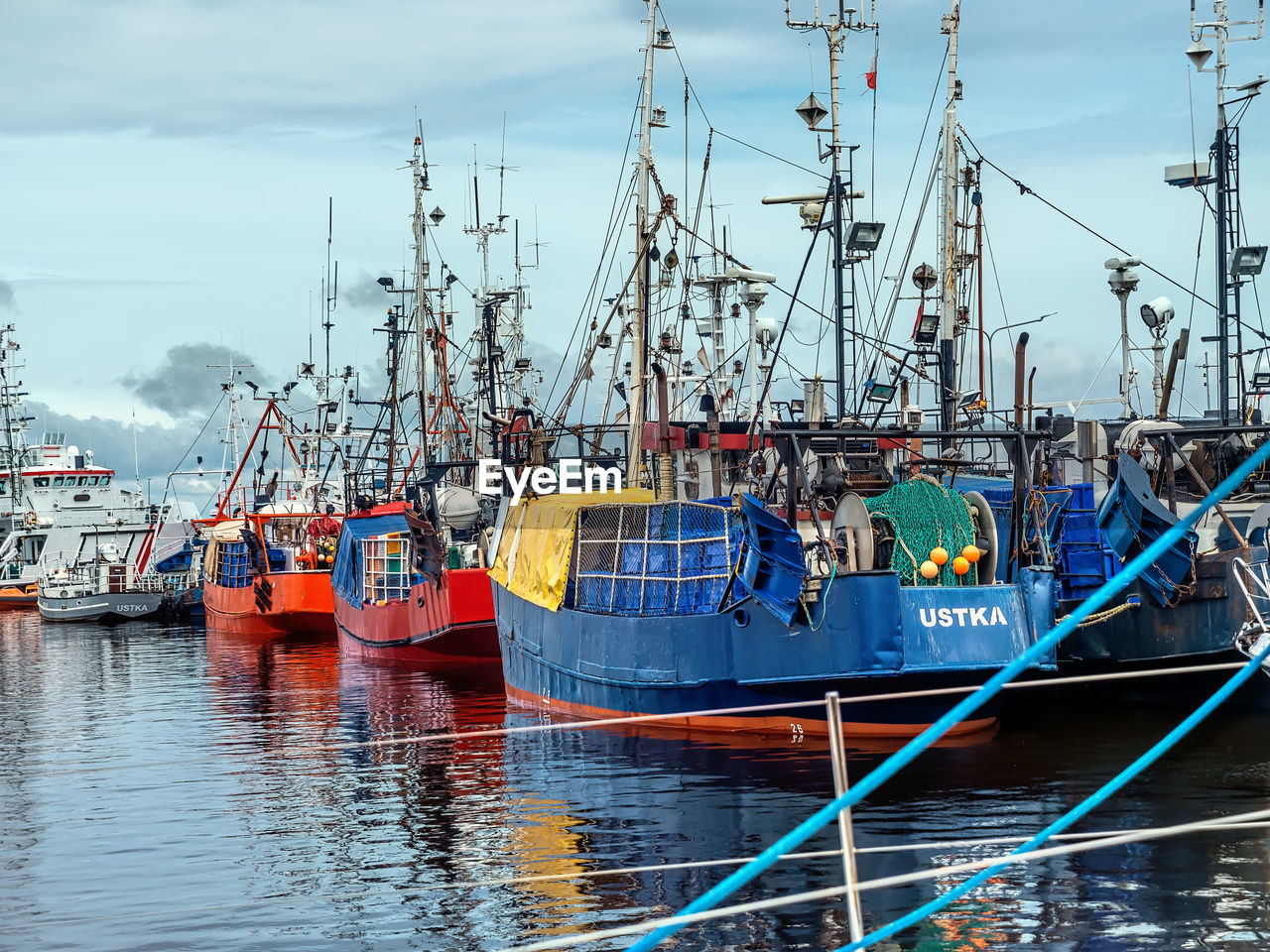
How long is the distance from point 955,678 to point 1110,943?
26.1ft

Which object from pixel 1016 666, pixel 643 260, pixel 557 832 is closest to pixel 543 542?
pixel 643 260

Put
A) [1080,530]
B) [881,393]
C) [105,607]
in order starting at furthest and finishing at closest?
[105,607] → [881,393] → [1080,530]

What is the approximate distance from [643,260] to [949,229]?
30.4 ft

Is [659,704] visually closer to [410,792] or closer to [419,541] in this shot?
[410,792]

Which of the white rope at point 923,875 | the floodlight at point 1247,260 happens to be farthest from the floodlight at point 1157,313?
the white rope at point 923,875

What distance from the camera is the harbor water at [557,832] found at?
11.8 meters

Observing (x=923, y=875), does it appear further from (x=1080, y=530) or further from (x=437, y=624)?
(x=437, y=624)

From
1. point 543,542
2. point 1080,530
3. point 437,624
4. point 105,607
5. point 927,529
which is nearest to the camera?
point 927,529

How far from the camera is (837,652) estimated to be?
18562mm

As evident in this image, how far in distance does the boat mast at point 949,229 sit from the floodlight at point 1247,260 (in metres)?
6.13

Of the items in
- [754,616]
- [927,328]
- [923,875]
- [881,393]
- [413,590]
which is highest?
[927,328]

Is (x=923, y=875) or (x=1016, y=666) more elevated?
(x=1016, y=666)

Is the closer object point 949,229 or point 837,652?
point 837,652

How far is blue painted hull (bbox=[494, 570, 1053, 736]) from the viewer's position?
1836cm
